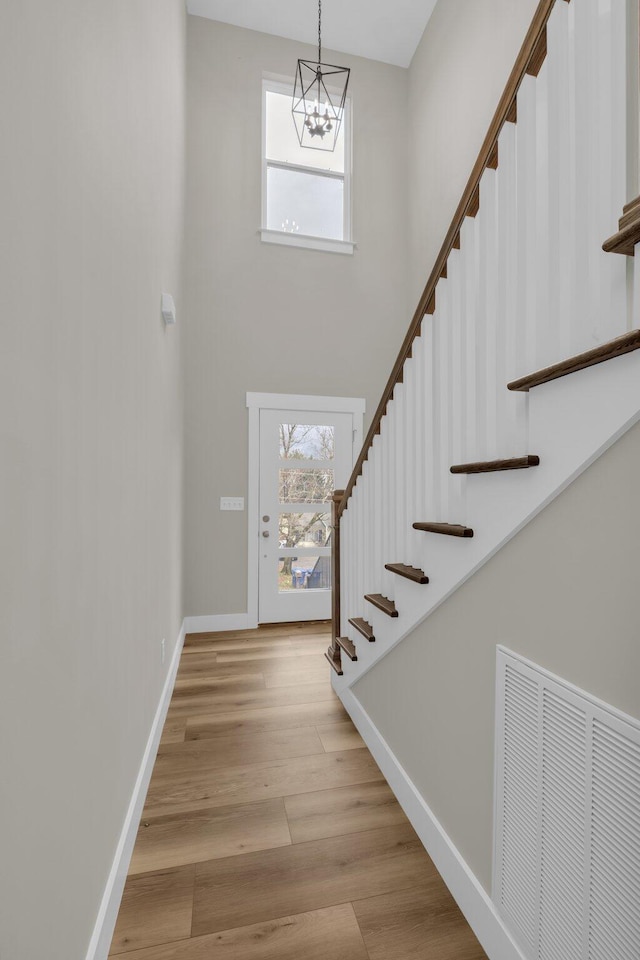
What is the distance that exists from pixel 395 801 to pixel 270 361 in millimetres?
3377

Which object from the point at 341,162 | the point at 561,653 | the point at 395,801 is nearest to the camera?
the point at 561,653

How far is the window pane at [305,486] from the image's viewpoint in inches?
167

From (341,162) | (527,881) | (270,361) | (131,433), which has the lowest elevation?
(527,881)

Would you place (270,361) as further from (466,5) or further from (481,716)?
(481,716)

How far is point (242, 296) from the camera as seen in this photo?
13.6ft

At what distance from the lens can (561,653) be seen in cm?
101

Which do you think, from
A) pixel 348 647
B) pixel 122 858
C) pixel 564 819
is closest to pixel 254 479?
pixel 348 647

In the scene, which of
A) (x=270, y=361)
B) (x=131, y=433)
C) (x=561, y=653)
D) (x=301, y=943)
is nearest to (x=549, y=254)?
(x=561, y=653)

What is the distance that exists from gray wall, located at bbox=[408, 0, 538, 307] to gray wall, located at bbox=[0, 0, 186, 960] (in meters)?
2.58

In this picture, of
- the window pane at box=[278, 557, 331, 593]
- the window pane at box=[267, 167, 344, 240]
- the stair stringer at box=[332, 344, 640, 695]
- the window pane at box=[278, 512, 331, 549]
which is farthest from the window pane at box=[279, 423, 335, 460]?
the stair stringer at box=[332, 344, 640, 695]

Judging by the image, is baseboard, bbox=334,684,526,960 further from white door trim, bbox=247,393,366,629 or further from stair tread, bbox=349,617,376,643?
white door trim, bbox=247,393,366,629

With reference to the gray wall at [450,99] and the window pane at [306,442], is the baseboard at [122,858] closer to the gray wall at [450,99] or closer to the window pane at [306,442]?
the window pane at [306,442]

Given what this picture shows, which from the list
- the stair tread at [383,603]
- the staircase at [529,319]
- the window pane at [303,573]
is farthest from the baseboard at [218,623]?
the staircase at [529,319]

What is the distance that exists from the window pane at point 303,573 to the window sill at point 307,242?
2.86 meters
